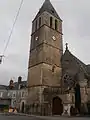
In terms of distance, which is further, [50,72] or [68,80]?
[68,80]

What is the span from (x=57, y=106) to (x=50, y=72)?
5482 mm

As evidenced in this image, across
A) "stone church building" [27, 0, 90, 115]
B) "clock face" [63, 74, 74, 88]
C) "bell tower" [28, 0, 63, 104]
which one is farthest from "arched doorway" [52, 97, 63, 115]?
"clock face" [63, 74, 74, 88]

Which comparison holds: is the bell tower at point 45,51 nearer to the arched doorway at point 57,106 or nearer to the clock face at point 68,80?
the clock face at point 68,80

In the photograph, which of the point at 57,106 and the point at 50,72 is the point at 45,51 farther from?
the point at 57,106

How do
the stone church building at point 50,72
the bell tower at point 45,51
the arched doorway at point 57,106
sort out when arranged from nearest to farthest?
1. the stone church building at point 50,72
2. the arched doorway at point 57,106
3. the bell tower at point 45,51

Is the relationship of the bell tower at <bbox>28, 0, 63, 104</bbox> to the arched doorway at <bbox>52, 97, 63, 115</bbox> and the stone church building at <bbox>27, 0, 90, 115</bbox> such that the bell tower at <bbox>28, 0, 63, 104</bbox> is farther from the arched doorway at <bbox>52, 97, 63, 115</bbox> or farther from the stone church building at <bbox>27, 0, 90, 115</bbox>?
the arched doorway at <bbox>52, 97, 63, 115</bbox>

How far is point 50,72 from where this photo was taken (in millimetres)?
27844

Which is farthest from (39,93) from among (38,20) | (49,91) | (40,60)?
(38,20)

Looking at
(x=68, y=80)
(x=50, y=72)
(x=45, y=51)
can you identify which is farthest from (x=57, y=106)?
(x=45, y=51)

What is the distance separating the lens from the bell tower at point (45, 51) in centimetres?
2730

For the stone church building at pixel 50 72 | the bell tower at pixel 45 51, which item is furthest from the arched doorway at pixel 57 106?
the bell tower at pixel 45 51

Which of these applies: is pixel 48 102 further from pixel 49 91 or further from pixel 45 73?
pixel 45 73

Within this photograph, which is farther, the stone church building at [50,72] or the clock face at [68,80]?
the clock face at [68,80]

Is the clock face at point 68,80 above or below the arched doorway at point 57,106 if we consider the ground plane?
above
